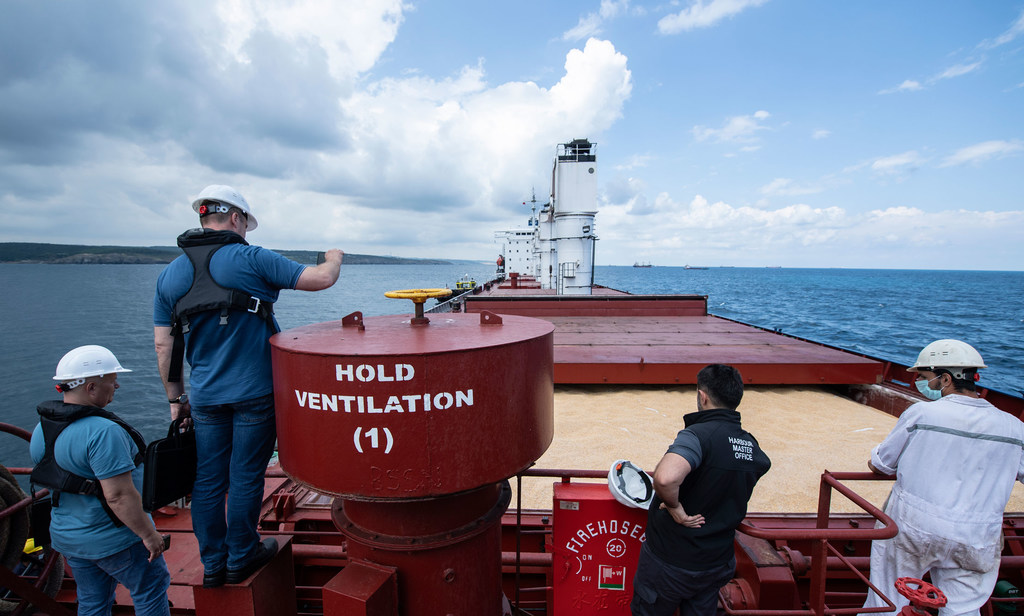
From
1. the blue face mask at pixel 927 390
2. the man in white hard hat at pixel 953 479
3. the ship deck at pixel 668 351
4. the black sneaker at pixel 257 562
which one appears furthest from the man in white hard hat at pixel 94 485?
the ship deck at pixel 668 351

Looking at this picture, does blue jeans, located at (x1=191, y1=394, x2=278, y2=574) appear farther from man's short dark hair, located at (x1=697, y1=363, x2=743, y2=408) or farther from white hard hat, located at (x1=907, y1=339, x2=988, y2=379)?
white hard hat, located at (x1=907, y1=339, x2=988, y2=379)

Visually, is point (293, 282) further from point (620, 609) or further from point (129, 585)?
point (620, 609)

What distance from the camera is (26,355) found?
22.4 m

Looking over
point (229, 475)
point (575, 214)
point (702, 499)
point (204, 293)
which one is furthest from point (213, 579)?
point (575, 214)

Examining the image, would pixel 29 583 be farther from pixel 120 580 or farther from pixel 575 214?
pixel 575 214

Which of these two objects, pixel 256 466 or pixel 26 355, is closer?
pixel 256 466

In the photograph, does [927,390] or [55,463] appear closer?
[55,463]

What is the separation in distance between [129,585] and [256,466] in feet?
4.07

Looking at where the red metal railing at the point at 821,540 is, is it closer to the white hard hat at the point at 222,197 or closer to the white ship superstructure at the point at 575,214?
the white hard hat at the point at 222,197

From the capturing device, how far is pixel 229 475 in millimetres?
2471

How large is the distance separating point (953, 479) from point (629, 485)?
194cm

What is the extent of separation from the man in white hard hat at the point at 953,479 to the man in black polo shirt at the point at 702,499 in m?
1.28

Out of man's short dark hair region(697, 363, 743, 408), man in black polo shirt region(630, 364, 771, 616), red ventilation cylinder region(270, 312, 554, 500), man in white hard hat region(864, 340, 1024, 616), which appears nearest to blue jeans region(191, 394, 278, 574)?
red ventilation cylinder region(270, 312, 554, 500)

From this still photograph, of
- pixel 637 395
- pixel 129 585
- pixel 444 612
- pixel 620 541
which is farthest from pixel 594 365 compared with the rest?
pixel 129 585
